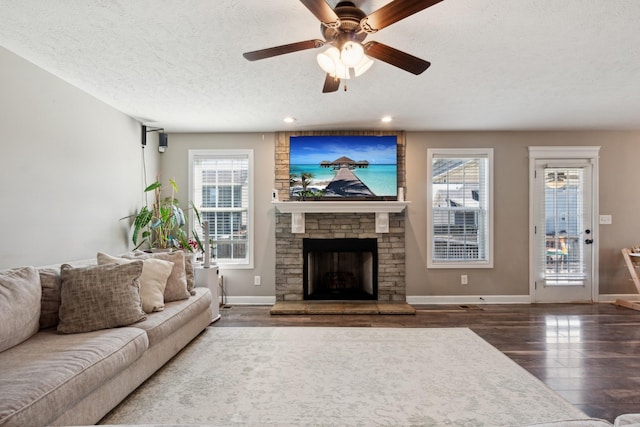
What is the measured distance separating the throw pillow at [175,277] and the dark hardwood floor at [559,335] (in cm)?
89

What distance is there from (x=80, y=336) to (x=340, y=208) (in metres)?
3.28

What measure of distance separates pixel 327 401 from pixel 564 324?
10.5 ft

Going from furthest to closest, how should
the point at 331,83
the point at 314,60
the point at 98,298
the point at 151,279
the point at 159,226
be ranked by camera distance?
the point at 159,226
the point at 151,279
the point at 314,60
the point at 331,83
the point at 98,298

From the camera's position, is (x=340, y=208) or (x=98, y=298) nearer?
Answer: (x=98, y=298)

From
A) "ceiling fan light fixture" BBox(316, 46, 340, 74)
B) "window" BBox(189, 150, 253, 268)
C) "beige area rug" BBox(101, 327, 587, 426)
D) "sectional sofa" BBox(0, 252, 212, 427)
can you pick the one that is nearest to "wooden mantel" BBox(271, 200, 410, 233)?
"window" BBox(189, 150, 253, 268)

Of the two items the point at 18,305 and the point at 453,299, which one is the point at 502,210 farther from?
the point at 18,305

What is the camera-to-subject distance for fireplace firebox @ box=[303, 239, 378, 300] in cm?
505

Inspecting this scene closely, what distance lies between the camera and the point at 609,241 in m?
5.05

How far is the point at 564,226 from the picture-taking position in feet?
16.6

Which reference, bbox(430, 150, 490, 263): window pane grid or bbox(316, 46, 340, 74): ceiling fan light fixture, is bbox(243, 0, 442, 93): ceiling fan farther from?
bbox(430, 150, 490, 263): window pane grid

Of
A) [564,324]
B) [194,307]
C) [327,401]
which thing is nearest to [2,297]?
[194,307]

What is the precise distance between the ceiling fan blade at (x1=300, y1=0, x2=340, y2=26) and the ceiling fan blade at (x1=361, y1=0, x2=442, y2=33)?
0.17 metres

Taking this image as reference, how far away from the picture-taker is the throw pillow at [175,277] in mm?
3201

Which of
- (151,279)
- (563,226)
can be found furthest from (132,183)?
(563,226)
